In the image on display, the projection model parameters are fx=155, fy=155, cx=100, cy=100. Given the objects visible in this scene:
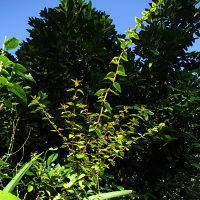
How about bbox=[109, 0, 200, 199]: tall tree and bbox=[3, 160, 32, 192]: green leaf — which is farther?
bbox=[109, 0, 200, 199]: tall tree

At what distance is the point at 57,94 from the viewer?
2.60 meters

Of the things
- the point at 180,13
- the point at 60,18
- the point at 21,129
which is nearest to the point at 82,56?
the point at 60,18

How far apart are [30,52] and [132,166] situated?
2.65m

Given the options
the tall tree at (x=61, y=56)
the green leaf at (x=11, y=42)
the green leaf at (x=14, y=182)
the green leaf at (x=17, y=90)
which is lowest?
the green leaf at (x=14, y=182)

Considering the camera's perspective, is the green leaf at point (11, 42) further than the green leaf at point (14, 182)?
No

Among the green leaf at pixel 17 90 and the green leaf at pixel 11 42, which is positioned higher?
the green leaf at pixel 11 42

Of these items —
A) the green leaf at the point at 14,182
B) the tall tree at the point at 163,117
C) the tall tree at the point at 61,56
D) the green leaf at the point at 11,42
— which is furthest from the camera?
the tall tree at the point at 61,56

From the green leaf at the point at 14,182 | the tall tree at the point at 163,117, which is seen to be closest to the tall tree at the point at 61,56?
the tall tree at the point at 163,117

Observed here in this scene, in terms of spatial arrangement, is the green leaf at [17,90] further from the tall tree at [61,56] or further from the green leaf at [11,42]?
the tall tree at [61,56]

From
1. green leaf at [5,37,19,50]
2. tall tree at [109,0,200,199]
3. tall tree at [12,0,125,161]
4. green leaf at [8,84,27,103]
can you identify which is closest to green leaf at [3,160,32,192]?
green leaf at [8,84,27,103]

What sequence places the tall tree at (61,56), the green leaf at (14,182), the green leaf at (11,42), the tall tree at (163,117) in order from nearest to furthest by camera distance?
the green leaf at (11,42) → the green leaf at (14,182) → the tall tree at (163,117) → the tall tree at (61,56)

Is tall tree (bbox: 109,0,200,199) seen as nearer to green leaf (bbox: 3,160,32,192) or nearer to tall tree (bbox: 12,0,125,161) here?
tall tree (bbox: 12,0,125,161)

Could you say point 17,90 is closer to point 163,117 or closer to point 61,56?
point 61,56

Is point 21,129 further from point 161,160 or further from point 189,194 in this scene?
point 189,194
